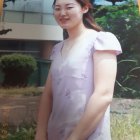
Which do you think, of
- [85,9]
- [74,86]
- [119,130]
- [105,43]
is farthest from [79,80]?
[119,130]

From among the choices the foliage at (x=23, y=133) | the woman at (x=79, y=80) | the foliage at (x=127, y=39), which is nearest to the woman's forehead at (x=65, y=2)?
the woman at (x=79, y=80)

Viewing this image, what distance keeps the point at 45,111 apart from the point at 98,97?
24 centimetres

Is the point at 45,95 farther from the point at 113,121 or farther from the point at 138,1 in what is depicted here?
the point at 138,1

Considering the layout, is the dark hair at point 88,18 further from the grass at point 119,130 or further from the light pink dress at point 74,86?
the grass at point 119,130

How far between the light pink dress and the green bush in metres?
0.16

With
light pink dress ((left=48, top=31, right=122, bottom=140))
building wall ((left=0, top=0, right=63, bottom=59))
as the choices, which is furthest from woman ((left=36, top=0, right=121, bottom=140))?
building wall ((left=0, top=0, right=63, bottom=59))

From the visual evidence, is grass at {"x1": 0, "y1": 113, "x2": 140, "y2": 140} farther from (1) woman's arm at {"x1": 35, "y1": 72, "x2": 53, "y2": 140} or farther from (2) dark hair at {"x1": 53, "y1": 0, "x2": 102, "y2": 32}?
(2) dark hair at {"x1": 53, "y1": 0, "x2": 102, "y2": 32}

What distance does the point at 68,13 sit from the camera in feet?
3.46

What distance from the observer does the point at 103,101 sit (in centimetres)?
98

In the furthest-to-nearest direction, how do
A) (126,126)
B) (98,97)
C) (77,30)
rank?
(126,126) < (77,30) < (98,97)

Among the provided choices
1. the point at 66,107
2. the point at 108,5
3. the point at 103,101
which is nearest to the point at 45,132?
the point at 66,107

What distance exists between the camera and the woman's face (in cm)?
105

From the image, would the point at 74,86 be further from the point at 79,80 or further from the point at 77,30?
the point at 77,30

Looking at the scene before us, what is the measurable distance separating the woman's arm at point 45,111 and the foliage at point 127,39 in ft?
1.05
